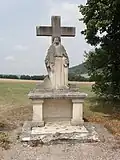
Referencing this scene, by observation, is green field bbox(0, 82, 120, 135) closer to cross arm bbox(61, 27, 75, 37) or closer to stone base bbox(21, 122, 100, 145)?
stone base bbox(21, 122, 100, 145)

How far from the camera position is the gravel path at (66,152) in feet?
23.4

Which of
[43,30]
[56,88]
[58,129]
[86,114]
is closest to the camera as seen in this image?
[58,129]

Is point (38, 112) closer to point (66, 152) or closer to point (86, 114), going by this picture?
point (66, 152)

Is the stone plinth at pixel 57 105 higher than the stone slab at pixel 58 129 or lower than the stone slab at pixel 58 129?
higher

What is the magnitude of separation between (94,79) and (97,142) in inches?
335

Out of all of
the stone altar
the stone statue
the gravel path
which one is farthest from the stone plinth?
the gravel path

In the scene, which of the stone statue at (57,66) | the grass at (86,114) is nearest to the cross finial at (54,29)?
the stone statue at (57,66)

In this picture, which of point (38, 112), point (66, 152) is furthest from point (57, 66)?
point (66, 152)

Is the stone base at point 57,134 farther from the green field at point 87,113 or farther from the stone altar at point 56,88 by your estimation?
the green field at point 87,113

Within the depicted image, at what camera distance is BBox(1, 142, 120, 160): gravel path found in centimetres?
712

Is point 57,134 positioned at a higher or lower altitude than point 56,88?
lower

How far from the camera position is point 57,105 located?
987 cm

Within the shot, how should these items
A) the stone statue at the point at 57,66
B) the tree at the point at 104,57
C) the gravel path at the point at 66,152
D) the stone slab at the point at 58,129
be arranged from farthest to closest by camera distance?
the tree at the point at 104,57
the stone statue at the point at 57,66
the stone slab at the point at 58,129
the gravel path at the point at 66,152

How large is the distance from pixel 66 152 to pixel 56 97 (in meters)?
2.21
